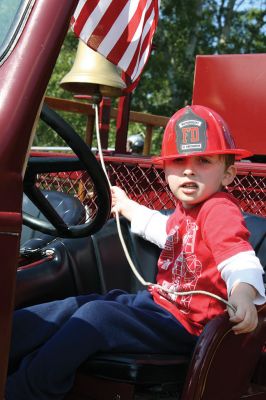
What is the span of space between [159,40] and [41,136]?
13.0ft

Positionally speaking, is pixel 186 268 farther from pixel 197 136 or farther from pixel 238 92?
pixel 238 92

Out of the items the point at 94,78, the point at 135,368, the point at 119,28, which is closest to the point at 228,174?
the point at 135,368

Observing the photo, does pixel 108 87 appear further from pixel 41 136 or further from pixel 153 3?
pixel 41 136

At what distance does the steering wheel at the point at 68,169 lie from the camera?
1.71 m

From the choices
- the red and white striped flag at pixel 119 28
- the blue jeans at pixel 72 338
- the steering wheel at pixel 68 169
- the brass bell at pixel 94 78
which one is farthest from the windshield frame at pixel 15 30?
the brass bell at pixel 94 78

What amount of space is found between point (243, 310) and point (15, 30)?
3.09 feet

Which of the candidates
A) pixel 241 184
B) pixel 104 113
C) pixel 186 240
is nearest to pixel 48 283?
pixel 186 240

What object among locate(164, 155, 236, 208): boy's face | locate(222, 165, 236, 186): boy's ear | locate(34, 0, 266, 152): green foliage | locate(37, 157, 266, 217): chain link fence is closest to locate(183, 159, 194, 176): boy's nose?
locate(164, 155, 236, 208): boy's face

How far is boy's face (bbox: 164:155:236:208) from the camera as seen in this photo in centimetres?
215

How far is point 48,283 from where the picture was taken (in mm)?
2291

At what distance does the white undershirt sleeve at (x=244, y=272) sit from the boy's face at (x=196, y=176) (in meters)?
0.29

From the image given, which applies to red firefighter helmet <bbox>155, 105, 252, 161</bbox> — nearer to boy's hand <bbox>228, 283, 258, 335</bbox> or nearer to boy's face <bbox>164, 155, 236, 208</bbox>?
boy's face <bbox>164, 155, 236, 208</bbox>

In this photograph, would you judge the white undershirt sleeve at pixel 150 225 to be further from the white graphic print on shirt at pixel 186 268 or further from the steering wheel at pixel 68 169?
the steering wheel at pixel 68 169

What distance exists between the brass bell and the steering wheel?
6.74 feet
